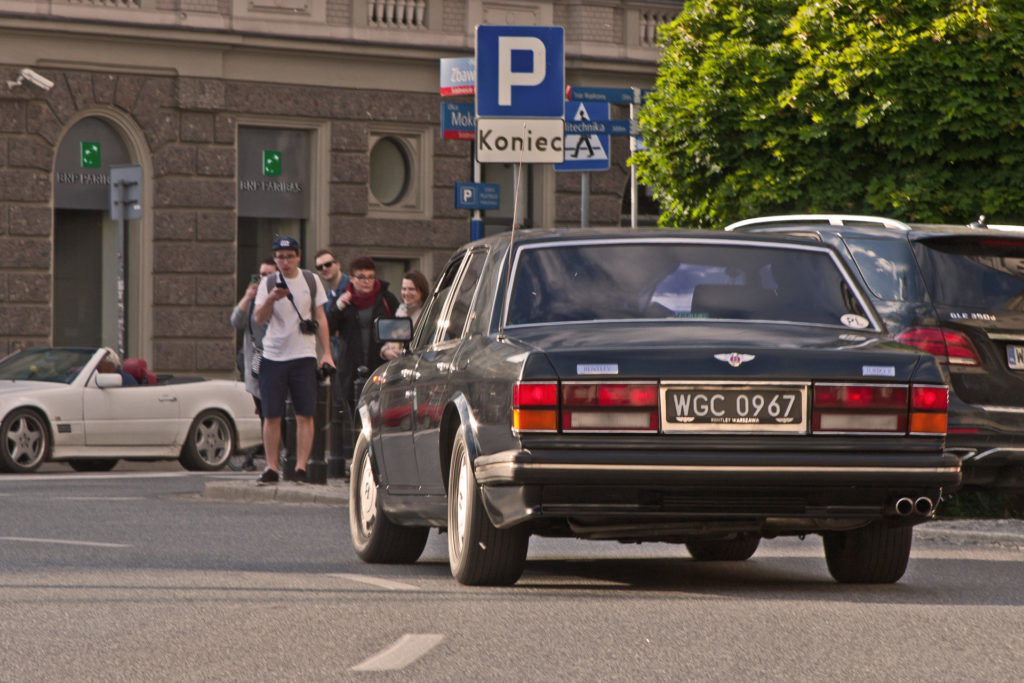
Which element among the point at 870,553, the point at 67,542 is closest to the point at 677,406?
→ the point at 870,553

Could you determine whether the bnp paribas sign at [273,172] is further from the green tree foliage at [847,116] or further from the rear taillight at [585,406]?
the rear taillight at [585,406]

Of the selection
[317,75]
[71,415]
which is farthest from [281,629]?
[317,75]

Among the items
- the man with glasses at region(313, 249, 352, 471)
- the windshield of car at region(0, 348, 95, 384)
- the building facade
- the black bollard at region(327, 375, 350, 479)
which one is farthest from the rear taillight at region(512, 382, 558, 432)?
the building facade

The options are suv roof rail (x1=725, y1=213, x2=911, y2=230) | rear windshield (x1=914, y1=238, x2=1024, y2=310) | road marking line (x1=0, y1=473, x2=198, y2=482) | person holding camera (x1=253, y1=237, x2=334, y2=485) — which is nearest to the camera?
rear windshield (x1=914, y1=238, x2=1024, y2=310)

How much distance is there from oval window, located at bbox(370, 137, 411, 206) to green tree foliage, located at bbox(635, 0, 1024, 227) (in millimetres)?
10873

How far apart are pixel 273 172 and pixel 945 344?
834 inches

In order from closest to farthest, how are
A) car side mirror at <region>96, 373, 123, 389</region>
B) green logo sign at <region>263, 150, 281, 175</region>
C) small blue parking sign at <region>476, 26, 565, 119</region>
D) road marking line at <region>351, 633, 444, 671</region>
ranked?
road marking line at <region>351, 633, 444, 671</region>, small blue parking sign at <region>476, 26, 565, 119</region>, car side mirror at <region>96, 373, 123, 389</region>, green logo sign at <region>263, 150, 281, 175</region>

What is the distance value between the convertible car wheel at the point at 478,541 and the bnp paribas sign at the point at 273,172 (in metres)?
22.8

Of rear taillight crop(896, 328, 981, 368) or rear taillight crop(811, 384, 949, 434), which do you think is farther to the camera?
rear taillight crop(896, 328, 981, 368)

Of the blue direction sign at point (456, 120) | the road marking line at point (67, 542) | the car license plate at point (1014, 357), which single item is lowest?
the road marking line at point (67, 542)

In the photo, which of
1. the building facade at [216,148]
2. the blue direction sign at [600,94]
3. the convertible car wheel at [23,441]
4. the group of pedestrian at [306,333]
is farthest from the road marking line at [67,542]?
the building facade at [216,148]

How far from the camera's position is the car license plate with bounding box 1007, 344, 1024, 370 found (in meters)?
11.8

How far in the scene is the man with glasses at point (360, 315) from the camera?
56.2 feet

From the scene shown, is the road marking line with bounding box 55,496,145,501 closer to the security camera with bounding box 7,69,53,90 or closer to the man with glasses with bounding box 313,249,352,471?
the man with glasses with bounding box 313,249,352,471
